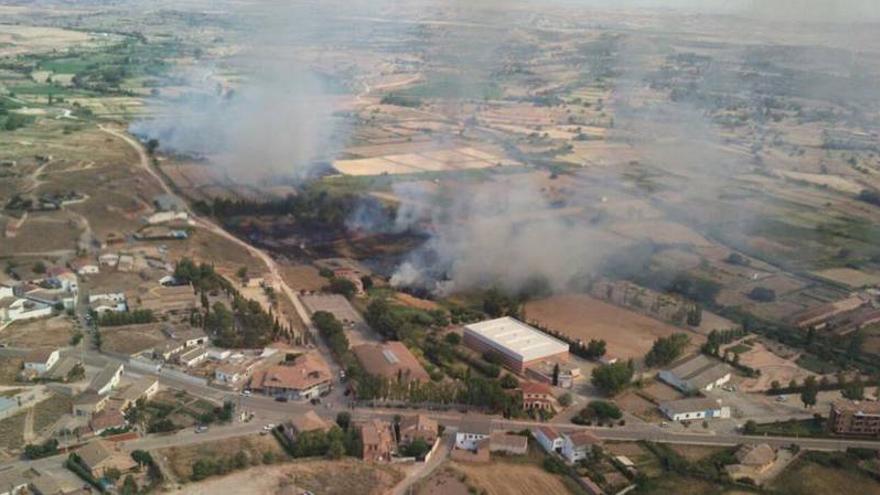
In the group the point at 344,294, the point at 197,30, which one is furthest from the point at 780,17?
the point at 197,30

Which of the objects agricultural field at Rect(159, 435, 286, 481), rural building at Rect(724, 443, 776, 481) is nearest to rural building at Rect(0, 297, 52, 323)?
agricultural field at Rect(159, 435, 286, 481)

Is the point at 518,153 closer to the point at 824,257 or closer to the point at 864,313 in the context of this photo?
the point at 824,257

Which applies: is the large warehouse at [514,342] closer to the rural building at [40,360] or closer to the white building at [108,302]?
the white building at [108,302]

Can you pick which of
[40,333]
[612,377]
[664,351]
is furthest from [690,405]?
[40,333]

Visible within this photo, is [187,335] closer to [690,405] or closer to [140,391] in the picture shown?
[140,391]

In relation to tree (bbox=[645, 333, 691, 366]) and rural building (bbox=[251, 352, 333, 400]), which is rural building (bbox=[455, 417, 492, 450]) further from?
tree (bbox=[645, 333, 691, 366])

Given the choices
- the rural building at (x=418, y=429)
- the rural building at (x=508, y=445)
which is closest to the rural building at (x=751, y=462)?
the rural building at (x=508, y=445)
